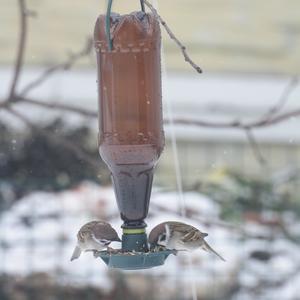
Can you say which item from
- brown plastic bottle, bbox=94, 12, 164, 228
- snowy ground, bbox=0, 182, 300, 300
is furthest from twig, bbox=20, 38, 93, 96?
snowy ground, bbox=0, 182, 300, 300

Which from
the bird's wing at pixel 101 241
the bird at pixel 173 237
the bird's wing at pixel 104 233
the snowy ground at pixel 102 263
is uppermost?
the bird's wing at pixel 104 233

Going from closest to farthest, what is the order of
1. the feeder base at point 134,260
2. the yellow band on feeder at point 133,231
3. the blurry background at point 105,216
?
the feeder base at point 134,260 < the yellow band on feeder at point 133,231 < the blurry background at point 105,216

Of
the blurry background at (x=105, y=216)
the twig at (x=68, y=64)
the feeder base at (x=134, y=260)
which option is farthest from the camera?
the blurry background at (x=105, y=216)

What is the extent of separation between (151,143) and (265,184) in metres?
3.08

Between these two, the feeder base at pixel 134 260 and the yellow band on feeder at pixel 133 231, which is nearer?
the feeder base at pixel 134 260

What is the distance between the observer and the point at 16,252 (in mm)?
5422

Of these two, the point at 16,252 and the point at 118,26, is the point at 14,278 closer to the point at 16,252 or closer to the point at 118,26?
the point at 16,252

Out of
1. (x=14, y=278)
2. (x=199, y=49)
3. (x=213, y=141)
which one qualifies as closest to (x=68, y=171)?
(x=14, y=278)

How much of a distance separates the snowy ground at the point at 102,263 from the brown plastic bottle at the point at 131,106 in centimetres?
265

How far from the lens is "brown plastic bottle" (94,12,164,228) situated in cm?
246

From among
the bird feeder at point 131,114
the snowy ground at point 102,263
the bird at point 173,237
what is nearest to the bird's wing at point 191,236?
the bird at point 173,237

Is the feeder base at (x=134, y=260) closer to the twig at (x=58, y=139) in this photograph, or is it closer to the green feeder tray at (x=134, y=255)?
the green feeder tray at (x=134, y=255)

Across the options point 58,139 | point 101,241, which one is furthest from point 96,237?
point 58,139

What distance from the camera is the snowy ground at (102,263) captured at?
5285 mm
